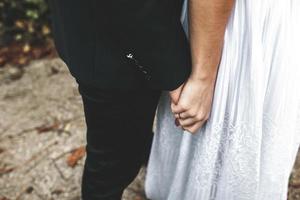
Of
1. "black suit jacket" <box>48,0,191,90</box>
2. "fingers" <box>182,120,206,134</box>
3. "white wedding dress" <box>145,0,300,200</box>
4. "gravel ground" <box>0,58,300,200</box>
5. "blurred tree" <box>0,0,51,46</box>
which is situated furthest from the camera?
"blurred tree" <box>0,0,51,46</box>

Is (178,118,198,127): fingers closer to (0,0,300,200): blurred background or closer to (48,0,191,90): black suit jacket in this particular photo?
(48,0,191,90): black suit jacket

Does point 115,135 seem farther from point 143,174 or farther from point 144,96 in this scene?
point 143,174

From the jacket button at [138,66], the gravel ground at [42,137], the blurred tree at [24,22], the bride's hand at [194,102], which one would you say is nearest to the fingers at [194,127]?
the bride's hand at [194,102]

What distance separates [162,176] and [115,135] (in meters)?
0.41

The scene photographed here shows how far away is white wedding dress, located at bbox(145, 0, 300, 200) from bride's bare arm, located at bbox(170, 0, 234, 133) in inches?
2.1

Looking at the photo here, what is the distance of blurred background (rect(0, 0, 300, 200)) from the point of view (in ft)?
6.68

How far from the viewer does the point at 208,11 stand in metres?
1.05

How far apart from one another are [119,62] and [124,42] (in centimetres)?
10

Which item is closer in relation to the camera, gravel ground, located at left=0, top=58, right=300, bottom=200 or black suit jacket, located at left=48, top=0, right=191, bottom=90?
black suit jacket, located at left=48, top=0, right=191, bottom=90

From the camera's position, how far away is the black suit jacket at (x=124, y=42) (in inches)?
40.6

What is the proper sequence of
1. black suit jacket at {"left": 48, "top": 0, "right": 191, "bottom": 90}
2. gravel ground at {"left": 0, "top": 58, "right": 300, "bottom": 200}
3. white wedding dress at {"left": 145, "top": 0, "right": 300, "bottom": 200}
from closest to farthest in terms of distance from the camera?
black suit jacket at {"left": 48, "top": 0, "right": 191, "bottom": 90} → white wedding dress at {"left": 145, "top": 0, "right": 300, "bottom": 200} → gravel ground at {"left": 0, "top": 58, "right": 300, "bottom": 200}

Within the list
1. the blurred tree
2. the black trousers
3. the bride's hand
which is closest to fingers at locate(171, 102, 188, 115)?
the bride's hand

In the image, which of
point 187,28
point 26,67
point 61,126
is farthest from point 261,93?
point 26,67

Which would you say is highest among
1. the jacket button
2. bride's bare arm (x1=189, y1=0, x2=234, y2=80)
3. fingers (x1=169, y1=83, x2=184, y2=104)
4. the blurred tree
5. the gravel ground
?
bride's bare arm (x1=189, y1=0, x2=234, y2=80)
